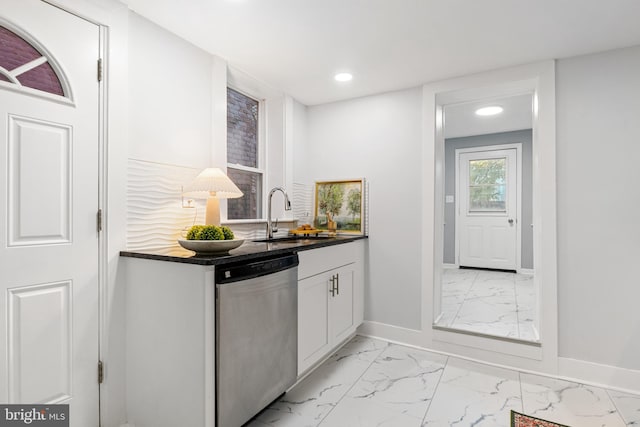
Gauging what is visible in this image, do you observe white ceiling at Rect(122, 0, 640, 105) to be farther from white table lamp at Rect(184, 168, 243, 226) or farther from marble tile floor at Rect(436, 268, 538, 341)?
marble tile floor at Rect(436, 268, 538, 341)

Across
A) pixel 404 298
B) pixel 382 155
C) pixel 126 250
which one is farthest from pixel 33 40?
pixel 404 298

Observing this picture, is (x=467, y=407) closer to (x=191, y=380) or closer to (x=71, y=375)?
(x=191, y=380)

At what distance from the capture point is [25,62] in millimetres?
1503

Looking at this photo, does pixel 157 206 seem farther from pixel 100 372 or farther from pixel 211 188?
pixel 100 372

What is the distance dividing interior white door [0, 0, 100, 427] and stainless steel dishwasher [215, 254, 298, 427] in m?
0.71

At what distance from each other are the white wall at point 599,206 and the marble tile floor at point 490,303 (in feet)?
1.40

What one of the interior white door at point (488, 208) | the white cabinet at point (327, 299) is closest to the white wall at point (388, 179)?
the white cabinet at point (327, 299)

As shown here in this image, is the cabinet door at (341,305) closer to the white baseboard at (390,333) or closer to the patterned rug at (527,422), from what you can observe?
the white baseboard at (390,333)

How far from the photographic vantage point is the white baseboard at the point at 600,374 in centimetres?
222

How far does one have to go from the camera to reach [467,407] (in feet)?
6.63

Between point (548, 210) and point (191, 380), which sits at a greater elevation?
point (548, 210)

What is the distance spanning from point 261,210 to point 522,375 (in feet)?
7.72

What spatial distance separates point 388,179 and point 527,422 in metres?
1.95

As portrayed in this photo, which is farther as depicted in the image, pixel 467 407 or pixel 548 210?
pixel 548 210
